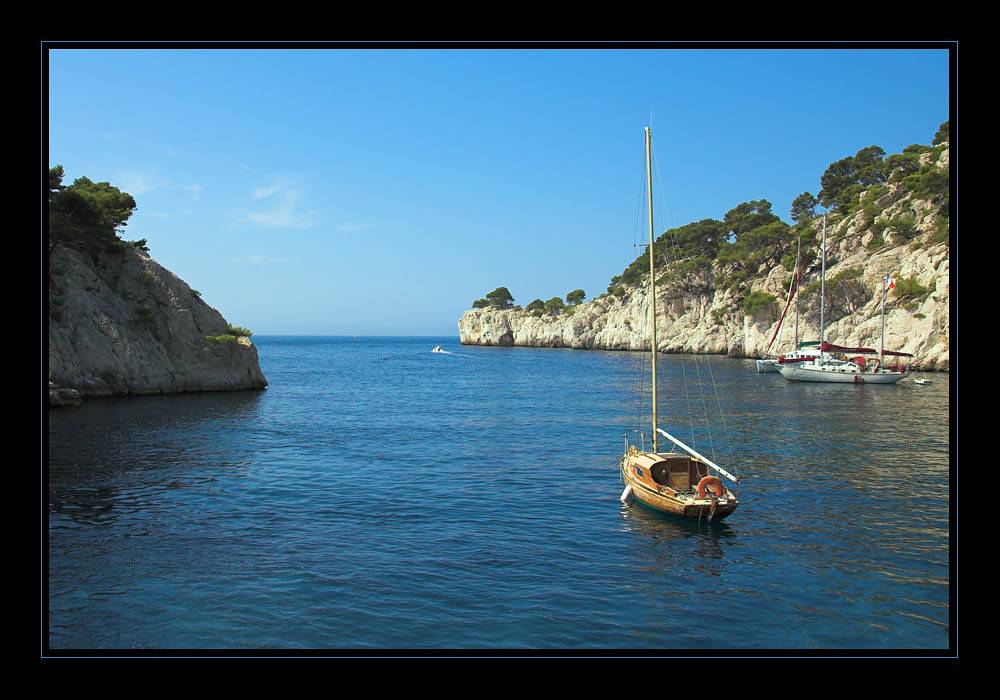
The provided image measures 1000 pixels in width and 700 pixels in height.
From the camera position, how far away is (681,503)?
2225cm

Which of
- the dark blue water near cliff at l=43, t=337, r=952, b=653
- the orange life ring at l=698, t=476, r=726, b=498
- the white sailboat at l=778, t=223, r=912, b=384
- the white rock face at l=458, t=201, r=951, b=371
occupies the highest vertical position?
the white rock face at l=458, t=201, r=951, b=371

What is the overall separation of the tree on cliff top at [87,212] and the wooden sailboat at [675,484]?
168 feet

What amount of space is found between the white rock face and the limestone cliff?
152mm

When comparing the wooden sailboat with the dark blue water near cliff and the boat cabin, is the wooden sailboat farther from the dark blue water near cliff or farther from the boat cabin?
the dark blue water near cliff

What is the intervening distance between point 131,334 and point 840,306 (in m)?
97.7

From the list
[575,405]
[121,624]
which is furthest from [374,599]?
[575,405]

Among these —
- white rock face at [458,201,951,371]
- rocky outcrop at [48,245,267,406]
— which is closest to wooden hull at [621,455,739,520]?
rocky outcrop at [48,245,267,406]

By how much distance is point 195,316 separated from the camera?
63094 mm

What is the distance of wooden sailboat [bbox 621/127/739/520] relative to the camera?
72.6 ft

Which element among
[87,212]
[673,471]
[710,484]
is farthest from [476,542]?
[87,212]

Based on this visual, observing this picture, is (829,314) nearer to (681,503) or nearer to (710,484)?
(710,484)
